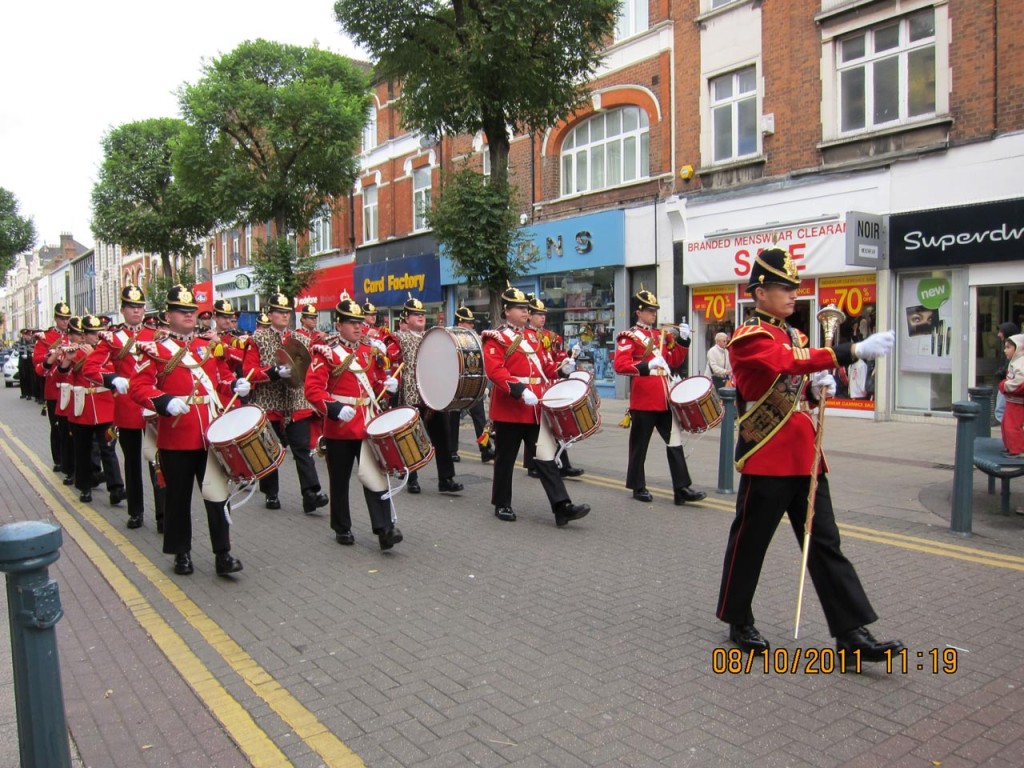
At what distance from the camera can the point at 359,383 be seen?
22.8 feet

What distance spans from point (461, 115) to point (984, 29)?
8488mm

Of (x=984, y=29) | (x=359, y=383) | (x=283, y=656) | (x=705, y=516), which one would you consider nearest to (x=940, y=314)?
(x=984, y=29)

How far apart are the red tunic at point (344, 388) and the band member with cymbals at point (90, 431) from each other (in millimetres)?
3125

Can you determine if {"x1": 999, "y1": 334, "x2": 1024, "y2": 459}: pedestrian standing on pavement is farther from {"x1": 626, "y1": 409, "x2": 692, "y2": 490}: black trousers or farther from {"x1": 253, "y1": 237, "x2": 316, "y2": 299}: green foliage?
{"x1": 253, "y1": 237, "x2": 316, "y2": 299}: green foliage

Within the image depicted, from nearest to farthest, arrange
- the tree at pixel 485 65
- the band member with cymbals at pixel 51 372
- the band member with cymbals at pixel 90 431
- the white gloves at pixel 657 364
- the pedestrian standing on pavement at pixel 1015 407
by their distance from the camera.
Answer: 1. the pedestrian standing on pavement at pixel 1015 407
2. the white gloves at pixel 657 364
3. the band member with cymbals at pixel 90 431
4. the band member with cymbals at pixel 51 372
5. the tree at pixel 485 65

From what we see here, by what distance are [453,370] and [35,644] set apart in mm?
5341

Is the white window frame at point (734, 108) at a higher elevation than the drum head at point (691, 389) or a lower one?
higher

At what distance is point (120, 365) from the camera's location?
743 centimetres

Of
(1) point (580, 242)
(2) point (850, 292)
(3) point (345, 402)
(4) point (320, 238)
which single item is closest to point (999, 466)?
(3) point (345, 402)

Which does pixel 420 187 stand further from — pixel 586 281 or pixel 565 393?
pixel 565 393

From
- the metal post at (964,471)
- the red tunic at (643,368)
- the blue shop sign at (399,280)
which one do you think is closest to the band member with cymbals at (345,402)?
the red tunic at (643,368)

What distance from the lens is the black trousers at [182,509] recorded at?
6.05 m

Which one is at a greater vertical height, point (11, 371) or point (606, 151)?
point (606, 151)

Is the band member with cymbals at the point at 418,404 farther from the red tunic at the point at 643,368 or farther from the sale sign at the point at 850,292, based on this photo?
the sale sign at the point at 850,292
